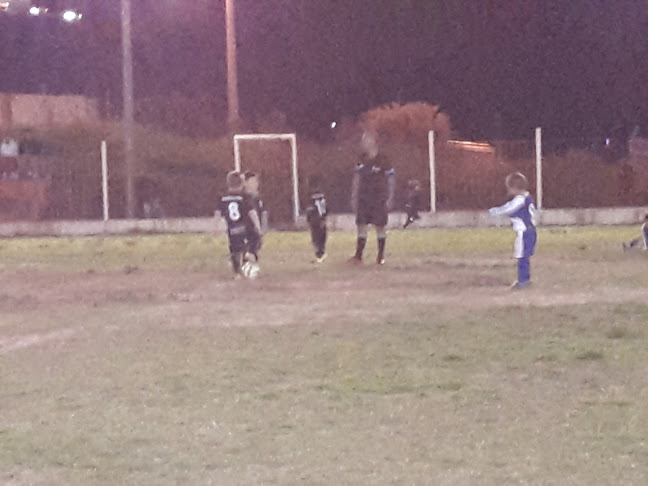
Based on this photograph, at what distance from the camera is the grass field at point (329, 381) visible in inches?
194

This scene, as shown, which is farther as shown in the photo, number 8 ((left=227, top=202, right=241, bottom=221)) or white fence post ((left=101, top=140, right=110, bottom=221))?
white fence post ((left=101, top=140, right=110, bottom=221))

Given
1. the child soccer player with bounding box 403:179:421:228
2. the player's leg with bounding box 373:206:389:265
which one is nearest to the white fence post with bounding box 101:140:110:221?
the child soccer player with bounding box 403:179:421:228

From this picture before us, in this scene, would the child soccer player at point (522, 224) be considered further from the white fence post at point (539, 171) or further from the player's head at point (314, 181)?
the player's head at point (314, 181)

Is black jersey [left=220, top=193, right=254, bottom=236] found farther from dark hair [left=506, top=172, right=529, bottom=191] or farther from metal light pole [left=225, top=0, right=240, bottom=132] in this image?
metal light pole [left=225, top=0, right=240, bottom=132]

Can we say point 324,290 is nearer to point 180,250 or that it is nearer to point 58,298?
point 58,298

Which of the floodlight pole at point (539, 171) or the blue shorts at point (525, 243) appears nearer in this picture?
the blue shorts at point (525, 243)

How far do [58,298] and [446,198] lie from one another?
14523 mm

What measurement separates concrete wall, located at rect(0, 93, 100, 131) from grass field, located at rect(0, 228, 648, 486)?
18.1 meters

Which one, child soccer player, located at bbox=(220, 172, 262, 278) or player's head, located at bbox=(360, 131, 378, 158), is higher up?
player's head, located at bbox=(360, 131, 378, 158)

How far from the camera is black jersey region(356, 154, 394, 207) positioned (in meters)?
14.2

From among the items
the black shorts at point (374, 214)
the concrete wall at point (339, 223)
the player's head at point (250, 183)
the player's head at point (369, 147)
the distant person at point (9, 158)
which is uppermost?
the distant person at point (9, 158)

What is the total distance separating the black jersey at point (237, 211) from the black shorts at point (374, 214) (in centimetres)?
194

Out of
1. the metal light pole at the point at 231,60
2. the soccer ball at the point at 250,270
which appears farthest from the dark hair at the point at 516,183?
the metal light pole at the point at 231,60

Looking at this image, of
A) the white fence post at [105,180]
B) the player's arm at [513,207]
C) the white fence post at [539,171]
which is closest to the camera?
the player's arm at [513,207]
